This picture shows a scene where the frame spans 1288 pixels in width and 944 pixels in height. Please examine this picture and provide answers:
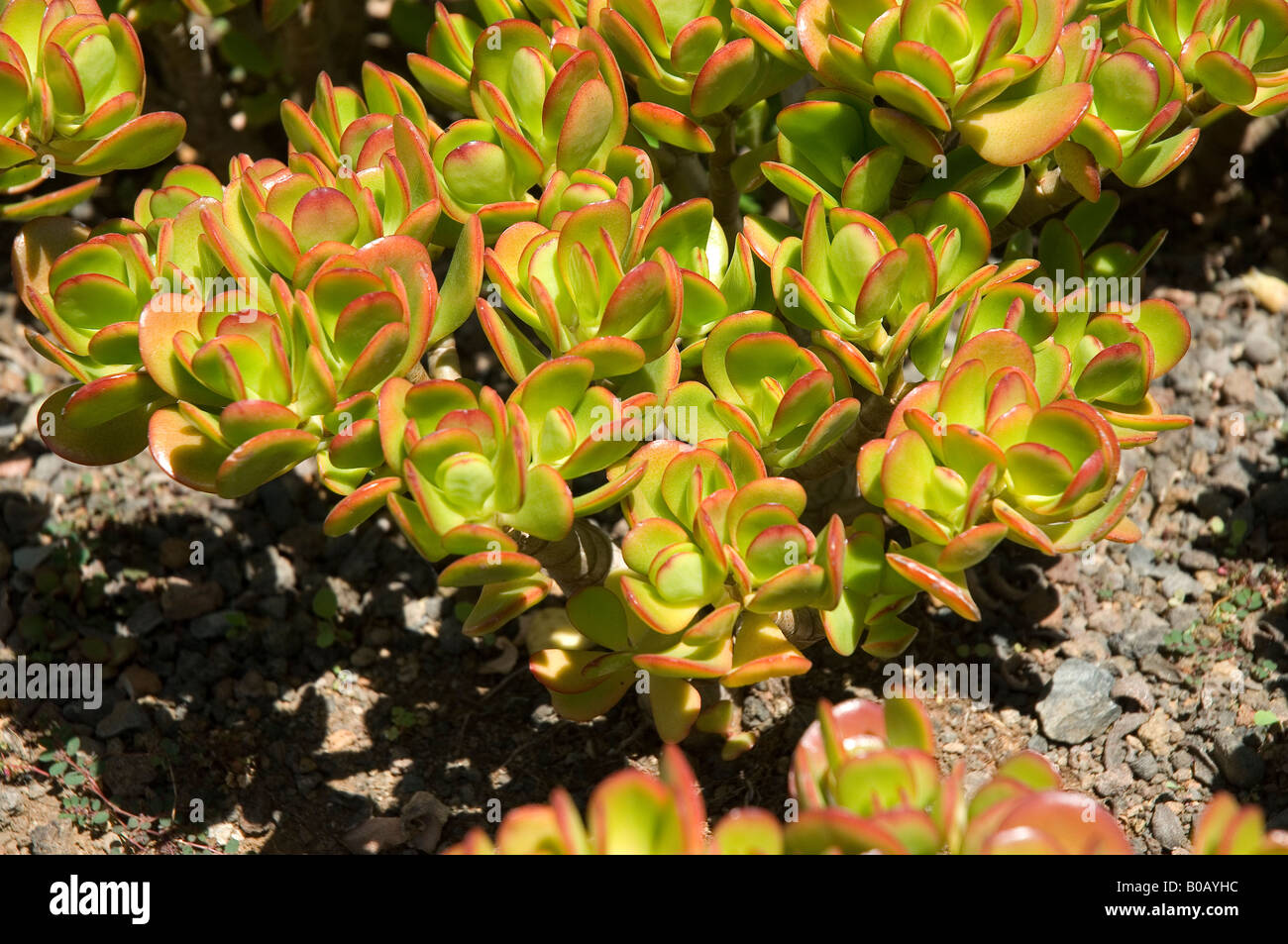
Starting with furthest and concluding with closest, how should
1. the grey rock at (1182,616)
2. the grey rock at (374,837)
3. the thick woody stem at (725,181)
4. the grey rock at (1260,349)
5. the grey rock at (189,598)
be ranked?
the grey rock at (1260,349) → the grey rock at (189,598) → the grey rock at (1182,616) → the grey rock at (374,837) → the thick woody stem at (725,181)

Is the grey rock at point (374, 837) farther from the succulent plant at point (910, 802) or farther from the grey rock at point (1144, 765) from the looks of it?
the grey rock at point (1144, 765)

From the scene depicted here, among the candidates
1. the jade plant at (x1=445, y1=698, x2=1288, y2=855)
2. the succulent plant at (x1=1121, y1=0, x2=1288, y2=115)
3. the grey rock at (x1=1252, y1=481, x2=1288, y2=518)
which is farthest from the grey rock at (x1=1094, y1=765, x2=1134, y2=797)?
the succulent plant at (x1=1121, y1=0, x2=1288, y2=115)

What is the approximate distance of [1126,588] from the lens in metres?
2.16

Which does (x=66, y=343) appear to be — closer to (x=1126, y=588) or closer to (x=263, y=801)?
(x=263, y=801)

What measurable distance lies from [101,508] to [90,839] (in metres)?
0.72

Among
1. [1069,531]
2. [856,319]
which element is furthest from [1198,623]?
[856,319]

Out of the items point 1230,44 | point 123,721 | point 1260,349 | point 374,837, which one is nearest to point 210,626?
point 123,721

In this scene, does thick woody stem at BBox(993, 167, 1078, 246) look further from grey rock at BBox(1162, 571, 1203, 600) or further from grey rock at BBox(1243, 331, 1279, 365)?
grey rock at BBox(1243, 331, 1279, 365)

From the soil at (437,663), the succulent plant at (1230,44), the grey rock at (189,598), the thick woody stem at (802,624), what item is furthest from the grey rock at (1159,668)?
the grey rock at (189,598)

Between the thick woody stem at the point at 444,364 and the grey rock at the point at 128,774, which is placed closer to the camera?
the thick woody stem at the point at 444,364

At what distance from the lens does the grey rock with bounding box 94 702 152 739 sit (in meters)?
1.99

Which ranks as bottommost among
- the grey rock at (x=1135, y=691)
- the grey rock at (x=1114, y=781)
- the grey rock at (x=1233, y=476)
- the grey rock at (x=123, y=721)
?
the grey rock at (x=1114, y=781)

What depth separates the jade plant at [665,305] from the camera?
128 cm

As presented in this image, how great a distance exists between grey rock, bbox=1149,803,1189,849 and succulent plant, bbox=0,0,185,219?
1722mm
